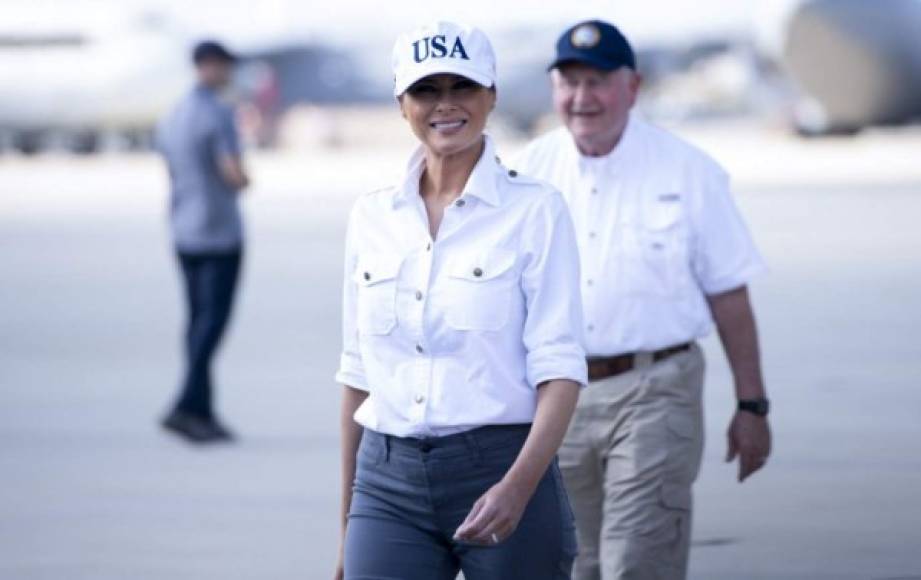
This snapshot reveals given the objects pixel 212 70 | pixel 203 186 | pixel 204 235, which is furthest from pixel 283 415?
pixel 212 70

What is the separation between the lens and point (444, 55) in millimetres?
3727

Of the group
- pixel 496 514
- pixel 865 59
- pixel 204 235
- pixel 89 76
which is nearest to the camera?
pixel 496 514

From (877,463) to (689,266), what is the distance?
11.1ft

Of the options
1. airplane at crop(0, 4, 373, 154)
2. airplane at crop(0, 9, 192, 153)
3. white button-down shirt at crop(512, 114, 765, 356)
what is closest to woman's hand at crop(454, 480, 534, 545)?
white button-down shirt at crop(512, 114, 765, 356)

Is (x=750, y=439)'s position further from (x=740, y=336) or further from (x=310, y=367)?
(x=310, y=367)

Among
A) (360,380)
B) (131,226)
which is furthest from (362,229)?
(131,226)

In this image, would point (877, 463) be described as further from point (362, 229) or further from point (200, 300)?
point (362, 229)

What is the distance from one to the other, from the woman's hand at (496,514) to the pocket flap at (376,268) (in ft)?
1.68

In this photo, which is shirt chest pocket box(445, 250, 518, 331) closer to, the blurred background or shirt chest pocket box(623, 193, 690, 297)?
the blurred background

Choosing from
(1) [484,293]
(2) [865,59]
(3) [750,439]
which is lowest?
(3) [750,439]

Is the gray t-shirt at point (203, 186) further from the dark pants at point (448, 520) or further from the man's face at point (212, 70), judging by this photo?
the dark pants at point (448, 520)

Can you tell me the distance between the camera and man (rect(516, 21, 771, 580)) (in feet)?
17.1

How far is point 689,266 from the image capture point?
530 cm

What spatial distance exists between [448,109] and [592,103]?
1.54m
